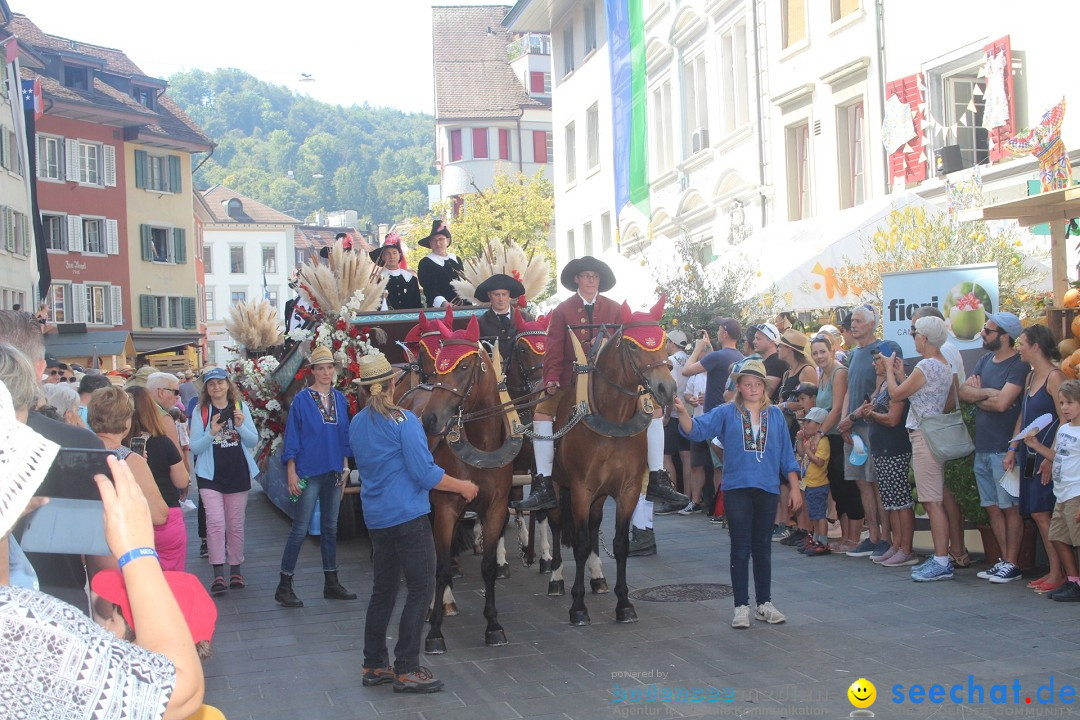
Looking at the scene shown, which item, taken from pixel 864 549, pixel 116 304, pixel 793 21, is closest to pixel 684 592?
pixel 864 549

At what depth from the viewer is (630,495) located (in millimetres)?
8781

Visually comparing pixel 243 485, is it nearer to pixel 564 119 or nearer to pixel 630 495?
pixel 630 495

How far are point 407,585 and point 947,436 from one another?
5.03 meters

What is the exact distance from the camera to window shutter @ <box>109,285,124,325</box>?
170ft

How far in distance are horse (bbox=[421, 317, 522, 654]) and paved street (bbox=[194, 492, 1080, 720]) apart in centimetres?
41

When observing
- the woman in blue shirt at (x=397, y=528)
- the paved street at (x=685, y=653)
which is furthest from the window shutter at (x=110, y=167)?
the woman in blue shirt at (x=397, y=528)

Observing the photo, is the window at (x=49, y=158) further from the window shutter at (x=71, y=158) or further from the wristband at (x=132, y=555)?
the wristband at (x=132, y=555)

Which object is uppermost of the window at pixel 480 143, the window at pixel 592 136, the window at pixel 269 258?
the window at pixel 480 143

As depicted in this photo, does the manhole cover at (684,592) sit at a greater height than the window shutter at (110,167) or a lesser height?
lesser

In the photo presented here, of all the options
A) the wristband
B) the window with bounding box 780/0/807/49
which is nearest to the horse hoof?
the wristband

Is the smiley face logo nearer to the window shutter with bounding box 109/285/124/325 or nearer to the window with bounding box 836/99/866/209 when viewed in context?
the window with bounding box 836/99/866/209

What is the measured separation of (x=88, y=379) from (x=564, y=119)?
103ft

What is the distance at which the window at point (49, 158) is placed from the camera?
48281 millimetres

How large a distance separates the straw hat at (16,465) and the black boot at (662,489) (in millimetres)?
6889
